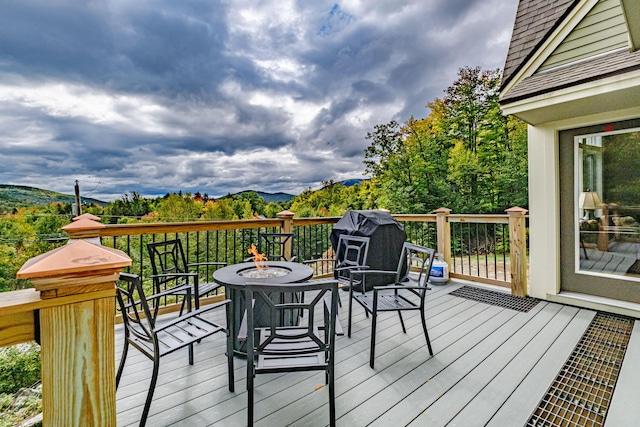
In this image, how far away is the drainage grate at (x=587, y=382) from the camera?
1789mm

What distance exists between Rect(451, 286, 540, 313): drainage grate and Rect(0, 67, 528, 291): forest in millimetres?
7069

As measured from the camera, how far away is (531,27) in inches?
171

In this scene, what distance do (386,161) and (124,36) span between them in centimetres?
1031

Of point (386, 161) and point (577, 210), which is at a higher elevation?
point (386, 161)

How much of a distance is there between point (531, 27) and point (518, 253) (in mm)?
3300

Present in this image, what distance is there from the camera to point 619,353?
8.20ft

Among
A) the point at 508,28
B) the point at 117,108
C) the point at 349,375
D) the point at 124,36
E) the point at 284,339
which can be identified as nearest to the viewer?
the point at 284,339

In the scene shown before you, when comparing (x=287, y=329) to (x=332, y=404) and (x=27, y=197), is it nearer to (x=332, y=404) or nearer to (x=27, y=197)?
(x=332, y=404)

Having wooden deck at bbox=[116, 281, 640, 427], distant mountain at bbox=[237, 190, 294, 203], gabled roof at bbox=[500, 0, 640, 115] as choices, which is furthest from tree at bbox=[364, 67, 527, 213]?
wooden deck at bbox=[116, 281, 640, 427]

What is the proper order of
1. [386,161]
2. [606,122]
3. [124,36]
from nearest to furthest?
[606,122] < [124,36] < [386,161]

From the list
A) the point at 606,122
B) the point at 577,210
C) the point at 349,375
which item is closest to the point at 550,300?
the point at 577,210

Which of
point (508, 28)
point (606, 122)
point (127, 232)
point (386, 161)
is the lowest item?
point (127, 232)

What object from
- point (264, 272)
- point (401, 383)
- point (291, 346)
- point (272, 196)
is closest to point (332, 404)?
point (291, 346)

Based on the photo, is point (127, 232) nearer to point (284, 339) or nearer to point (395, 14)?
point (284, 339)
